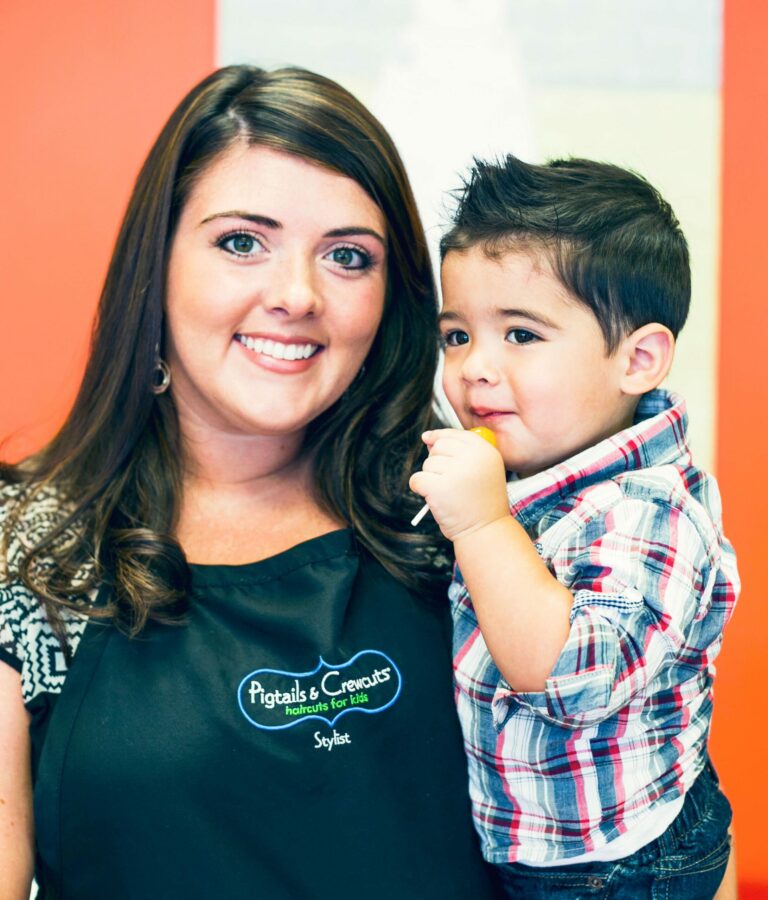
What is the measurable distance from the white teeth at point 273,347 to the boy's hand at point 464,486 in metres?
0.32

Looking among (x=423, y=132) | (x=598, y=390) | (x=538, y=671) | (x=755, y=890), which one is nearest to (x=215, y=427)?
(x=598, y=390)

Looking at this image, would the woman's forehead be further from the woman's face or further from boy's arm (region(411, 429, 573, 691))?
boy's arm (region(411, 429, 573, 691))

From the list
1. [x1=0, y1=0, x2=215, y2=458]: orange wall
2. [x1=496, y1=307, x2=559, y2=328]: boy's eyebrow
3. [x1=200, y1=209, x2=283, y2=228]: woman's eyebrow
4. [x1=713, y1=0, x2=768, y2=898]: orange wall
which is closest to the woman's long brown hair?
[x1=200, y1=209, x2=283, y2=228]: woman's eyebrow

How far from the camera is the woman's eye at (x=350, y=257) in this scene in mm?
1581

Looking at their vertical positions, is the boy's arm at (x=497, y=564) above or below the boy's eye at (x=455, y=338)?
below

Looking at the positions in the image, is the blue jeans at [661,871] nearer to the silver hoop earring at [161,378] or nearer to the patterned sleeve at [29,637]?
the patterned sleeve at [29,637]

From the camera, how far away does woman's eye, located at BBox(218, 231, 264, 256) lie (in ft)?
5.04

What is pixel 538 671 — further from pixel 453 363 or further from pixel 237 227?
pixel 237 227

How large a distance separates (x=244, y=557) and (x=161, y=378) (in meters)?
0.32

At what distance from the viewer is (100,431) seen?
5.46ft

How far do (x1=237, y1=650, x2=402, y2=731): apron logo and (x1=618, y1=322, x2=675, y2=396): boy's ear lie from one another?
485mm

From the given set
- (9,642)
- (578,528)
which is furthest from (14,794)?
(578,528)

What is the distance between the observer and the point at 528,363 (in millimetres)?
1397

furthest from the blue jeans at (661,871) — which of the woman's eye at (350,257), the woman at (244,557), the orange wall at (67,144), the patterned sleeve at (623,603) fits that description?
the orange wall at (67,144)
